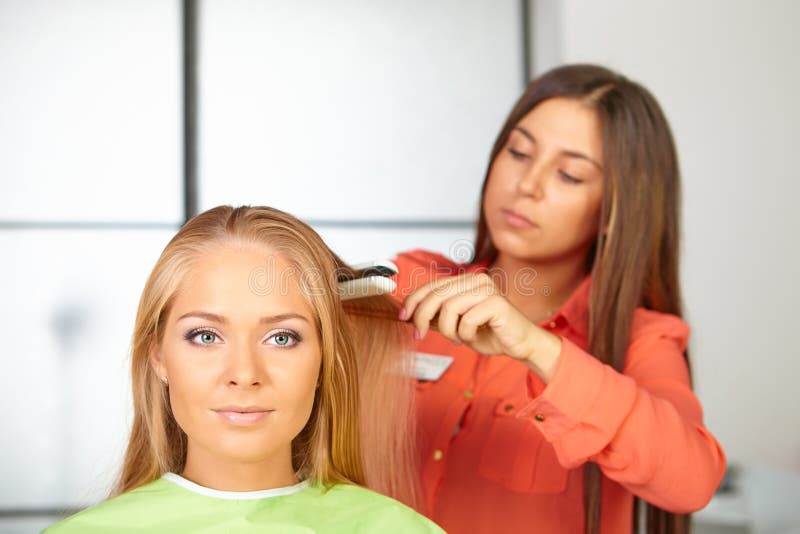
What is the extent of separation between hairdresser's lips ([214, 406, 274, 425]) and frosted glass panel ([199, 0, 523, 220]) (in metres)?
1.55

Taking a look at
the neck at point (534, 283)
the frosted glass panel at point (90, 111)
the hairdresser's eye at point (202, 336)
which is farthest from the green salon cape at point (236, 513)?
the frosted glass panel at point (90, 111)

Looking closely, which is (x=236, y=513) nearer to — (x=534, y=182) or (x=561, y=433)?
(x=561, y=433)

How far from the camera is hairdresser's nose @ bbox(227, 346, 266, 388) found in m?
1.12

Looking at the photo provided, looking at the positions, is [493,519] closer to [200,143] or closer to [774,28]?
[200,143]

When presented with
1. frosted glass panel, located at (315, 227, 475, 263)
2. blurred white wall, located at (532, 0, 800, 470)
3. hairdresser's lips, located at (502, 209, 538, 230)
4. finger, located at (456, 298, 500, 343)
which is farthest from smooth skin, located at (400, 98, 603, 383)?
blurred white wall, located at (532, 0, 800, 470)

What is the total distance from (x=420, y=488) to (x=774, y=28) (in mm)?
1956

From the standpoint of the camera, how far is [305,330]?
1.22 meters

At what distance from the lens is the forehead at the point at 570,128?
1.60 m

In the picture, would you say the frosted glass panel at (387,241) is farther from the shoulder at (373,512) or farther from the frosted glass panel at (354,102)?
the shoulder at (373,512)

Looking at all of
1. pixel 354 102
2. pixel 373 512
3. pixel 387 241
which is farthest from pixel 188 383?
pixel 354 102

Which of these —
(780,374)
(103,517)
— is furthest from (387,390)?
(780,374)

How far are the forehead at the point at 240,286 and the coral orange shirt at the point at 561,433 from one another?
0.30 m

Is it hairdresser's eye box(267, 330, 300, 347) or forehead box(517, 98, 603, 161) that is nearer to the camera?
hairdresser's eye box(267, 330, 300, 347)

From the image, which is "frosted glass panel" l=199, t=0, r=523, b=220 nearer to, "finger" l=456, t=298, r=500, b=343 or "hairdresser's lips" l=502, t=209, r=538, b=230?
"hairdresser's lips" l=502, t=209, r=538, b=230
